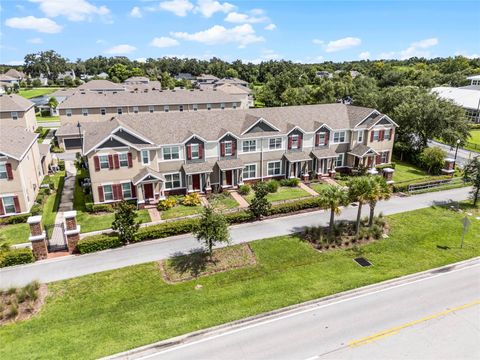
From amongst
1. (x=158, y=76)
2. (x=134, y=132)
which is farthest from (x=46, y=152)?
(x=158, y=76)

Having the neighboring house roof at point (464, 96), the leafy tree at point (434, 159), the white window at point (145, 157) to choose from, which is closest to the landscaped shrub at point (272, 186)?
the white window at point (145, 157)

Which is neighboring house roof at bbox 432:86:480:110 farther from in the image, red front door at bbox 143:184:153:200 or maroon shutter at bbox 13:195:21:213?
maroon shutter at bbox 13:195:21:213

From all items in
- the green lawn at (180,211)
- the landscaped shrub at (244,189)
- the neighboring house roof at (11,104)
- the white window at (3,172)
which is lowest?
the green lawn at (180,211)

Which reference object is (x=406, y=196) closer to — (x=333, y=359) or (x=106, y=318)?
(x=333, y=359)

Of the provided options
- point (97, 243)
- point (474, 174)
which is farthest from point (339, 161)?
point (97, 243)

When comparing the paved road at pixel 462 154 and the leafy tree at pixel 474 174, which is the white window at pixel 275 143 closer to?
the leafy tree at pixel 474 174

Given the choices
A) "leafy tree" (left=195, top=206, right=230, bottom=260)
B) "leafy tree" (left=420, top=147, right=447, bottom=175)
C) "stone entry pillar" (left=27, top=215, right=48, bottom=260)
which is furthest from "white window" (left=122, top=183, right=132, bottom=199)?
"leafy tree" (left=420, top=147, right=447, bottom=175)

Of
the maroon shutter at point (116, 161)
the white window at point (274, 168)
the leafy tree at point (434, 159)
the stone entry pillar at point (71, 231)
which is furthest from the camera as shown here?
the leafy tree at point (434, 159)
